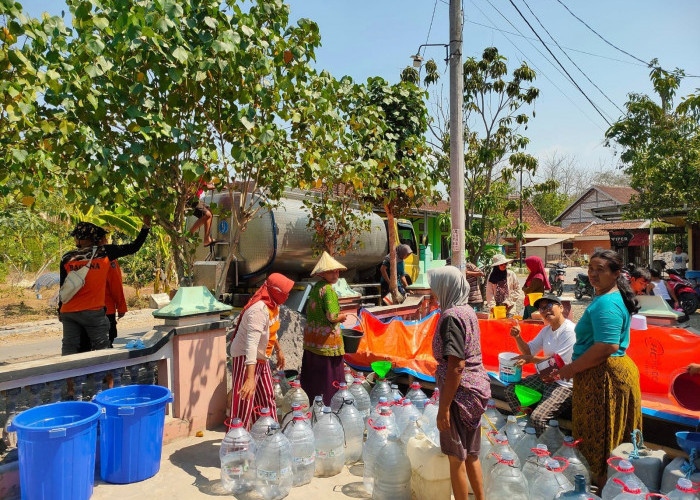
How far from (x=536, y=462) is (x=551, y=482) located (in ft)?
0.61

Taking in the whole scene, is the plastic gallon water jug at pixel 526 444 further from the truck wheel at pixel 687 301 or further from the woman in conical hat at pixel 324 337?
the truck wheel at pixel 687 301

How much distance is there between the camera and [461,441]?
3104mm

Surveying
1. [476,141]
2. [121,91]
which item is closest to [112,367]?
[121,91]

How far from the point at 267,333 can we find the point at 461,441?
72.4 inches

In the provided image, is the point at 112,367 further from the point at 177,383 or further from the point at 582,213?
the point at 582,213

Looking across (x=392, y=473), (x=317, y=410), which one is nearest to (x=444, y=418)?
(x=392, y=473)

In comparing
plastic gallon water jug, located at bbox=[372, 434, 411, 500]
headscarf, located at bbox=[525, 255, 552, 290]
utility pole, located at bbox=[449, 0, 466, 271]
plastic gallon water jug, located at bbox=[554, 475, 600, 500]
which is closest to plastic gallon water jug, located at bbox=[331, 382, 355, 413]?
plastic gallon water jug, located at bbox=[372, 434, 411, 500]

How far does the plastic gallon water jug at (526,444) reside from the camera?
12.1 feet

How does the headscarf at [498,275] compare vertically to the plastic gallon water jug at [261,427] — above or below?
above

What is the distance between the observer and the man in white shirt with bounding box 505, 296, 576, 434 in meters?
3.86

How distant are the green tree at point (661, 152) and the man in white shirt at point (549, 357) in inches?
415

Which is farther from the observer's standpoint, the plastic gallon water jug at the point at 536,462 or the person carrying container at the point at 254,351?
the person carrying container at the point at 254,351

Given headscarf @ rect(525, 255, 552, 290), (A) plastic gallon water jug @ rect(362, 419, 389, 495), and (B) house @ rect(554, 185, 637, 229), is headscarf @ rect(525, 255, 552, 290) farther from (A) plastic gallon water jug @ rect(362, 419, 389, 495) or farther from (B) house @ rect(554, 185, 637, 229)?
(B) house @ rect(554, 185, 637, 229)

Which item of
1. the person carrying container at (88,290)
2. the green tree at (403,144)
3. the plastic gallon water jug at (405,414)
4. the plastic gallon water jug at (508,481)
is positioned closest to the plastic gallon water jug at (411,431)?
the plastic gallon water jug at (405,414)
